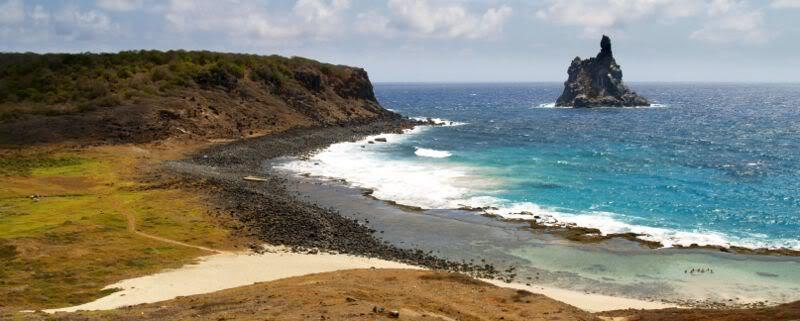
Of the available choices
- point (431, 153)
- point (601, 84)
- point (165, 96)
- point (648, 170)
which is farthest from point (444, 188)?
point (601, 84)

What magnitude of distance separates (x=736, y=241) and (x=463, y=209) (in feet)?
64.8

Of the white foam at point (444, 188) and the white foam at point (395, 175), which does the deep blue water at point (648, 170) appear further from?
the white foam at point (395, 175)

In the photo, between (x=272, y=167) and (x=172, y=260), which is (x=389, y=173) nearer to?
(x=272, y=167)

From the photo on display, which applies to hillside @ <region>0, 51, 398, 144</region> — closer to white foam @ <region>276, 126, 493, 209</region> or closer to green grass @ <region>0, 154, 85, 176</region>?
green grass @ <region>0, 154, 85, 176</region>

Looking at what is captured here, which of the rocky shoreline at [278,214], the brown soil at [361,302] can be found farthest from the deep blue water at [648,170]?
the brown soil at [361,302]

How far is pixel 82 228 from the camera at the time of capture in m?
35.8

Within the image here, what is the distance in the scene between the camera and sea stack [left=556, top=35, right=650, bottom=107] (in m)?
170

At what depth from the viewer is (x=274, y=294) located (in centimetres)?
2455

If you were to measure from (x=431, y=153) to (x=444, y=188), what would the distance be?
23.5 metres

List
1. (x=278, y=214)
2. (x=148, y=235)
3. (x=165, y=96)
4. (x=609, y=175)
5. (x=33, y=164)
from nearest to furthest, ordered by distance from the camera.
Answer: (x=148, y=235), (x=278, y=214), (x=33, y=164), (x=609, y=175), (x=165, y=96)

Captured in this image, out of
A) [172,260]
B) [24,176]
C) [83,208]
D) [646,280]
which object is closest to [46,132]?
[24,176]

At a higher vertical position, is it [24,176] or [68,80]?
[68,80]

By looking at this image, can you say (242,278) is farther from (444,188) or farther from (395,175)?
(395,175)

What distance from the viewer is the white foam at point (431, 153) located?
256 ft
